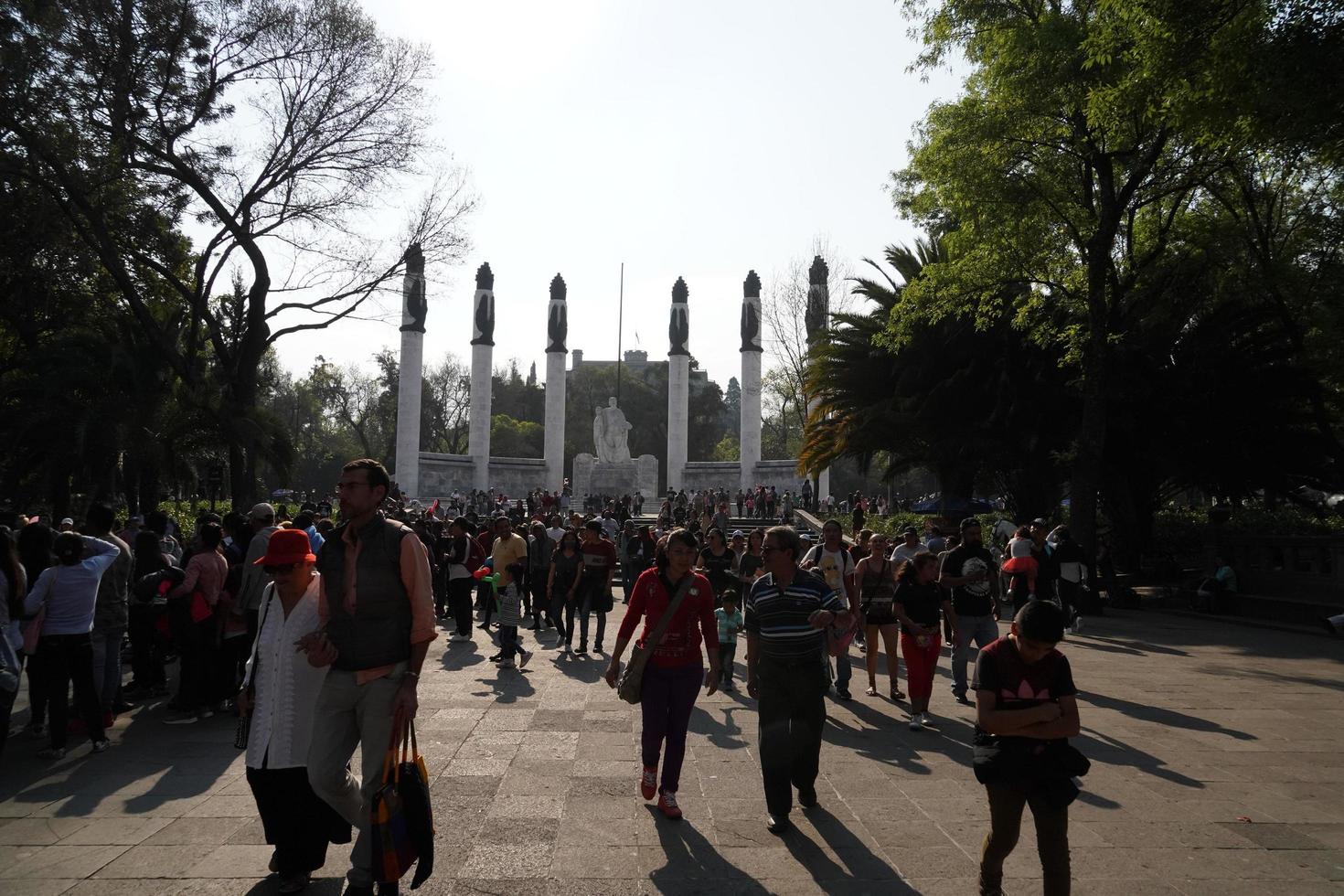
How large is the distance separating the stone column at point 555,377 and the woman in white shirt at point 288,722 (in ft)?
162

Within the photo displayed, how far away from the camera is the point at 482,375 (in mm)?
53281

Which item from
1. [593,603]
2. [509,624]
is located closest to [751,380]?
[593,603]

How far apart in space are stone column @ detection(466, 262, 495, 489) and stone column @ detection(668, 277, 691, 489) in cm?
1029

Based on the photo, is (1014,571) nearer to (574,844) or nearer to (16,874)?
(574,844)

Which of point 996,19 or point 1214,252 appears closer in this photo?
point 996,19

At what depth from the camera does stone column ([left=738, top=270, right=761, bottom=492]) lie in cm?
5097

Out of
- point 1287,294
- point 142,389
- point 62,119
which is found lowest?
point 142,389

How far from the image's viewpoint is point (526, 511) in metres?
36.8

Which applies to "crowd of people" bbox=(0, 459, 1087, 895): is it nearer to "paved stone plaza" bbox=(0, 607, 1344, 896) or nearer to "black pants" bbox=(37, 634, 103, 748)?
"black pants" bbox=(37, 634, 103, 748)

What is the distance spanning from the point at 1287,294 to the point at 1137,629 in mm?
10115

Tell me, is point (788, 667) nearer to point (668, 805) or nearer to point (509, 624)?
point (668, 805)

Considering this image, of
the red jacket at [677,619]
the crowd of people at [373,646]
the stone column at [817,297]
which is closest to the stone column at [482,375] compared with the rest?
the stone column at [817,297]

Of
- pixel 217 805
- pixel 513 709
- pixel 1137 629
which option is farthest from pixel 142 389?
pixel 1137 629

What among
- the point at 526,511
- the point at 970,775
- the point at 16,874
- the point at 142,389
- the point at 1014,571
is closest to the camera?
the point at 16,874
